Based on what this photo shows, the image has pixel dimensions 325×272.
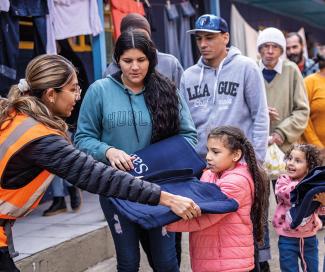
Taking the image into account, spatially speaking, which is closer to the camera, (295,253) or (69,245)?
(295,253)

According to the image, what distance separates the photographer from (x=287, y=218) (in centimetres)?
416

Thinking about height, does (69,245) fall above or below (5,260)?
below

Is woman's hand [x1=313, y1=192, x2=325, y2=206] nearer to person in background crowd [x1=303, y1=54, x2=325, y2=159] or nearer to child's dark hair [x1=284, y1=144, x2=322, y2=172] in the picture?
child's dark hair [x1=284, y1=144, x2=322, y2=172]

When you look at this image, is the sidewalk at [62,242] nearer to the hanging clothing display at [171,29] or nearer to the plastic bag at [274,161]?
the plastic bag at [274,161]

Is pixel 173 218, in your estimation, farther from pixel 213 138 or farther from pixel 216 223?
pixel 213 138

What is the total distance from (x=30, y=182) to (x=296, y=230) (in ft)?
6.92

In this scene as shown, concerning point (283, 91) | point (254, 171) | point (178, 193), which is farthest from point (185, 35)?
point (178, 193)

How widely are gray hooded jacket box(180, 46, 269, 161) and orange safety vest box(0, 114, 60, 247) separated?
1.70 metres

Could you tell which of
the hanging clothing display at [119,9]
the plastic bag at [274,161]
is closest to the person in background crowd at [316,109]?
the plastic bag at [274,161]

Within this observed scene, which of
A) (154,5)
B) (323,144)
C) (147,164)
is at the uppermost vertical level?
(154,5)

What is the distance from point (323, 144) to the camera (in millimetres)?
6195

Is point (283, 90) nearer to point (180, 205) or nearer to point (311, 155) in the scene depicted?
point (311, 155)

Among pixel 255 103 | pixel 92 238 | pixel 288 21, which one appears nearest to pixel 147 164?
pixel 255 103

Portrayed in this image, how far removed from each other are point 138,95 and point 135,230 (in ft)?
2.54
